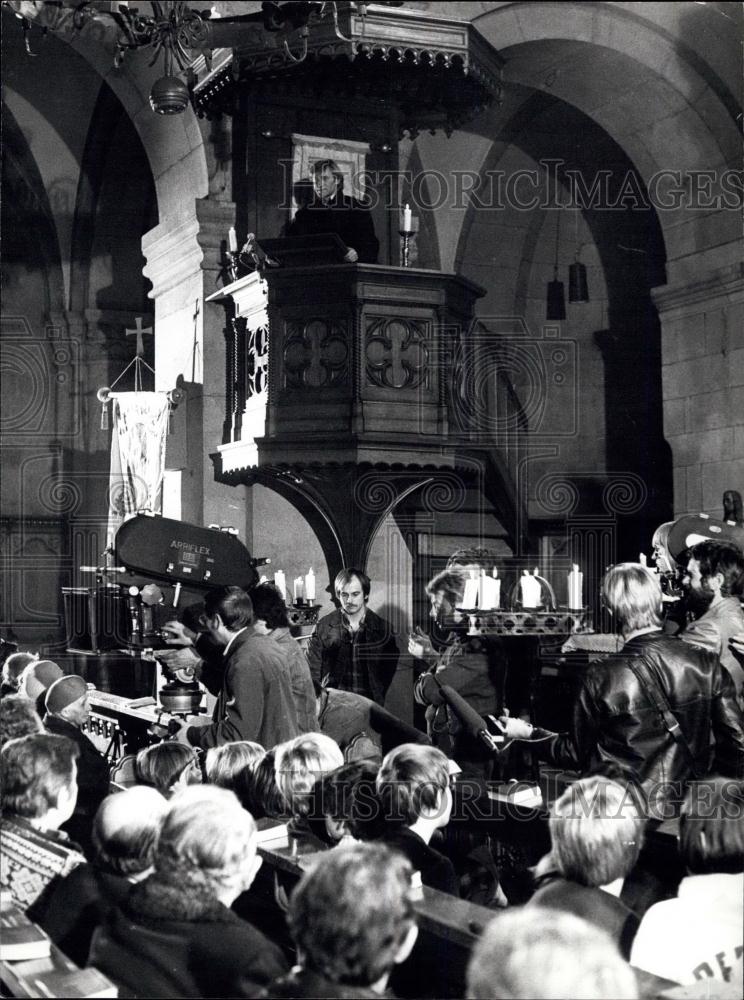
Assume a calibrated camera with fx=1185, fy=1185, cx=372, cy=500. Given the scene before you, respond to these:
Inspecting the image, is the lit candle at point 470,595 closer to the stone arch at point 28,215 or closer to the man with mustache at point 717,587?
the man with mustache at point 717,587

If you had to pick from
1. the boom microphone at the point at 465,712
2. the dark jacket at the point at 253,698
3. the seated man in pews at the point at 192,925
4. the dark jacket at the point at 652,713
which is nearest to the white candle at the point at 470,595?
the boom microphone at the point at 465,712

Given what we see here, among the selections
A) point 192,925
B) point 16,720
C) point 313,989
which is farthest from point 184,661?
point 313,989

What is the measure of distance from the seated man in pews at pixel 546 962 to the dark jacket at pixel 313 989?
29cm

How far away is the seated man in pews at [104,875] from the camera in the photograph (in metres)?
3.15

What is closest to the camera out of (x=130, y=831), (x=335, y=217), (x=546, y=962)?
(x=546, y=962)

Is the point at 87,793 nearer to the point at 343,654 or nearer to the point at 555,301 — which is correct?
the point at 343,654

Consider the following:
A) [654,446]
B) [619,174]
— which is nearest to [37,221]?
[619,174]

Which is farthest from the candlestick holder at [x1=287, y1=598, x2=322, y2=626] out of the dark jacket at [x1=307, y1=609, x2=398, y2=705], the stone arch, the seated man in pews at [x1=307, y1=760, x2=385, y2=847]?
the stone arch

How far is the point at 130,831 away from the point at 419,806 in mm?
859

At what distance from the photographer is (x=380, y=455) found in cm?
841

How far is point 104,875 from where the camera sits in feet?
10.5

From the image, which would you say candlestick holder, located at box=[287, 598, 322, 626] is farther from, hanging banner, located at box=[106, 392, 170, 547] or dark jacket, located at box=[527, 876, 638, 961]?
dark jacket, located at box=[527, 876, 638, 961]

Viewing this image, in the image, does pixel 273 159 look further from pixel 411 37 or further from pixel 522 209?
pixel 522 209

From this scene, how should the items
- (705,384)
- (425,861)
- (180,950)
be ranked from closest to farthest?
(180,950)
(425,861)
(705,384)
